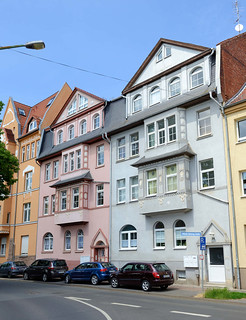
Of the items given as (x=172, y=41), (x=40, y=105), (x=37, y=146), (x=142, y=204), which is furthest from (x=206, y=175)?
(x=40, y=105)

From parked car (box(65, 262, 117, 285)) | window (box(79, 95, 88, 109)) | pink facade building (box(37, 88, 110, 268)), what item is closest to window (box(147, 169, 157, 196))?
pink facade building (box(37, 88, 110, 268))

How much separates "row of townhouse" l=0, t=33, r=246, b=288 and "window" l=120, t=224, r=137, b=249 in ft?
0.23

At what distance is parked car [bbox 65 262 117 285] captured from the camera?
21125 mm

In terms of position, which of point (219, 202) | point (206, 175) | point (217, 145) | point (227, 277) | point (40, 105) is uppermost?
point (40, 105)

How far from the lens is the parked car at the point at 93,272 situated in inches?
832

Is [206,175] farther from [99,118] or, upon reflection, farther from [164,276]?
[99,118]

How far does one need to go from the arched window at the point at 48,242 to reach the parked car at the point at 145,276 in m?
13.4

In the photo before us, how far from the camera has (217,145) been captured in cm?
2081

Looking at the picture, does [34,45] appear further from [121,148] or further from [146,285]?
[121,148]

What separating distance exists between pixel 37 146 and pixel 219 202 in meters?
21.9

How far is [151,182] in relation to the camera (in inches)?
939

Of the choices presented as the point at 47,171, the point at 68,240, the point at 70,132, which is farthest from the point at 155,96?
the point at 47,171

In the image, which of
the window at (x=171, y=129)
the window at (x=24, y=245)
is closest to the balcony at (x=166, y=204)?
the window at (x=171, y=129)

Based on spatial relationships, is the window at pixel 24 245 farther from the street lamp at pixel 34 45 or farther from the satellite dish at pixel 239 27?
the street lamp at pixel 34 45
